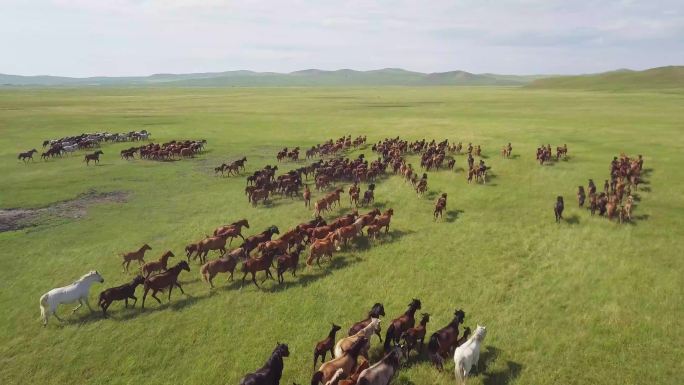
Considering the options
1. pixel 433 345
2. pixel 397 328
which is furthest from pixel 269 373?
pixel 433 345

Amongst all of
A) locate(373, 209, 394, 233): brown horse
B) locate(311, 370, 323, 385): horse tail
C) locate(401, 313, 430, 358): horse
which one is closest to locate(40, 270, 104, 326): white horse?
locate(311, 370, 323, 385): horse tail

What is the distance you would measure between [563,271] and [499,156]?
17695 mm

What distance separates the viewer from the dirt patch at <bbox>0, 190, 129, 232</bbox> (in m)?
20.1

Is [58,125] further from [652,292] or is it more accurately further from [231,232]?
[652,292]

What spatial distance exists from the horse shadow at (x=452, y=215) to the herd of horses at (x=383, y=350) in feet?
27.3

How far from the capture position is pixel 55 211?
21.8m

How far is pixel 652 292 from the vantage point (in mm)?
12352

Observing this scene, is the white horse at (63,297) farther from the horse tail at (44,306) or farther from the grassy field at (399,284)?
the grassy field at (399,284)

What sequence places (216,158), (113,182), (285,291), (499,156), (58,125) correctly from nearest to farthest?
(285,291), (113,182), (499,156), (216,158), (58,125)

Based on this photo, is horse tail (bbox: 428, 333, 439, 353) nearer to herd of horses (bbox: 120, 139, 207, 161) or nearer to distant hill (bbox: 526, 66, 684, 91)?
herd of horses (bbox: 120, 139, 207, 161)

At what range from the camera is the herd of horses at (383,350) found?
870 cm

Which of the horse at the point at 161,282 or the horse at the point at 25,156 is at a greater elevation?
the horse at the point at 25,156

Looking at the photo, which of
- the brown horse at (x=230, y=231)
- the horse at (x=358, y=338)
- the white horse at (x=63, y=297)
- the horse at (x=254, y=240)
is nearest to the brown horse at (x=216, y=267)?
the horse at (x=254, y=240)

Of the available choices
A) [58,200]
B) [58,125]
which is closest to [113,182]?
[58,200]
